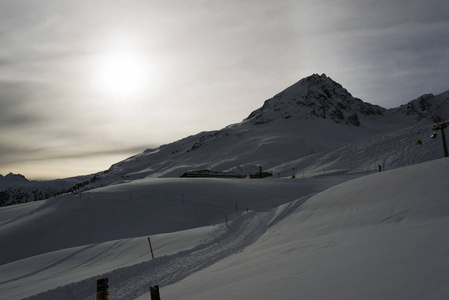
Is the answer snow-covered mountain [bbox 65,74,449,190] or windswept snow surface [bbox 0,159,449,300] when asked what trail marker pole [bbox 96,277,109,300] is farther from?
snow-covered mountain [bbox 65,74,449,190]

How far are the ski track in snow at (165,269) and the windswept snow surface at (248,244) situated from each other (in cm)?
5

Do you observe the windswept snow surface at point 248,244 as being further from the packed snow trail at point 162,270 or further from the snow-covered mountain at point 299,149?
the snow-covered mountain at point 299,149

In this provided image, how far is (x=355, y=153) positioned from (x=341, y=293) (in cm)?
6117

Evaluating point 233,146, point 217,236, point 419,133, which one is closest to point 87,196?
point 217,236

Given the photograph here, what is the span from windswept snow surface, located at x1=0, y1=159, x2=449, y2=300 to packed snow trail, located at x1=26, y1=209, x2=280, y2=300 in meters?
0.05

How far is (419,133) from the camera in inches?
2227

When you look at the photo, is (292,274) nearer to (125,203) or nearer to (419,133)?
(125,203)

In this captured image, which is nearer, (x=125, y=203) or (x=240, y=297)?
(x=240, y=297)

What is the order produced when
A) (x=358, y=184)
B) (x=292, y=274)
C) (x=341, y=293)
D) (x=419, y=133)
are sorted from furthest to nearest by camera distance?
1. (x=419, y=133)
2. (x=358, y=184)
3. (x=292, y=274)
4. (x=341, y=293)

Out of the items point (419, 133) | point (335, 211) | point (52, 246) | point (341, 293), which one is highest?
point (419, 133)

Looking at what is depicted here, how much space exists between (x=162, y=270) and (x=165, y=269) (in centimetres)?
15

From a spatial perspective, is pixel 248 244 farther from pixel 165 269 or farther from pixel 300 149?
pixel 300 149

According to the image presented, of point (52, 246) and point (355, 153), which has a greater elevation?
point (355, 153)

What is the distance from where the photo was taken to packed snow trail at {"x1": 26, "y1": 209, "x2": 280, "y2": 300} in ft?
36.3
